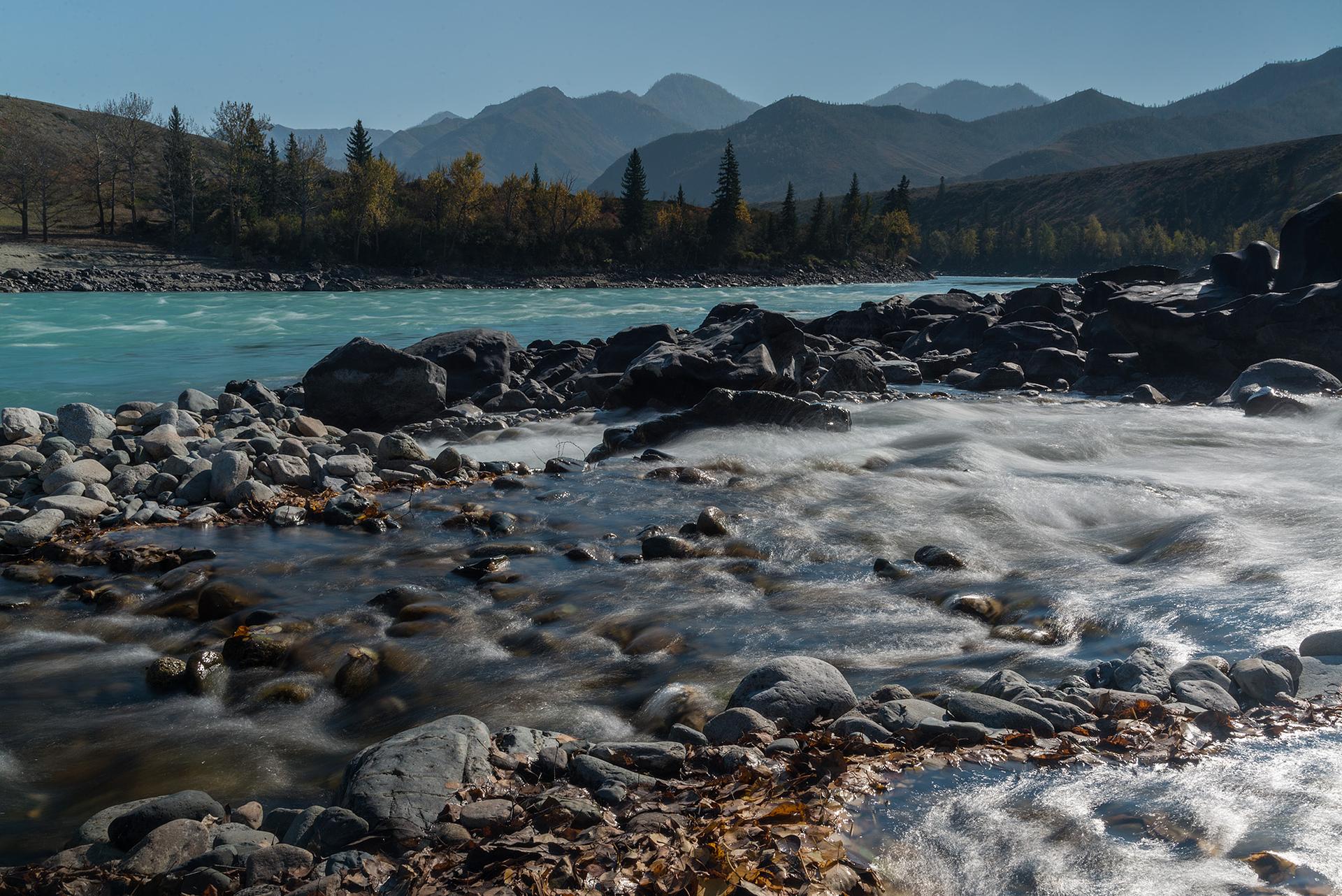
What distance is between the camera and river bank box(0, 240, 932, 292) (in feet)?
193

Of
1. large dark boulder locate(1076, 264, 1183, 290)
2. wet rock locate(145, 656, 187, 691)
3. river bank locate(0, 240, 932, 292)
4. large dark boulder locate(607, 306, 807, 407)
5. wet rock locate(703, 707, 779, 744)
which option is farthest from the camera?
river bank locate(0, 240, 932, 292)

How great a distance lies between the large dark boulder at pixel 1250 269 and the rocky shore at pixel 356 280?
57354 millimetres

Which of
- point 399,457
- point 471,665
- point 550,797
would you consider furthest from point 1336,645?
point 399,457

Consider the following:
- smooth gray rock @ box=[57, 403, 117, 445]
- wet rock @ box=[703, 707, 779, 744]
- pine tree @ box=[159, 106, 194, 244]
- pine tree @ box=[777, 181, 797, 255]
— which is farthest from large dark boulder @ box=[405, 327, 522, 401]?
pine tree @ box=[777, 181, 797, 255]

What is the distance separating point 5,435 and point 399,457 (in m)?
5.04

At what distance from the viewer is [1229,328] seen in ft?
59.6

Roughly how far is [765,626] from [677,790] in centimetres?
263

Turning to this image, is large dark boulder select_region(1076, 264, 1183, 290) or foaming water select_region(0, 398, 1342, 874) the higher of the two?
large dark boulder select_region(1076, 264, 1183, 290)

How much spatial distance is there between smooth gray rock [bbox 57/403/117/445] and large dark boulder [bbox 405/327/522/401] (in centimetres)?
627

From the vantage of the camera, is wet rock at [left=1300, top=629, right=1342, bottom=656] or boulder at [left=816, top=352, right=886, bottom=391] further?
A: boulder at [left=816, top=352, right=886, bottom=391]

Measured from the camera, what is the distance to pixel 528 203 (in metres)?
98.4

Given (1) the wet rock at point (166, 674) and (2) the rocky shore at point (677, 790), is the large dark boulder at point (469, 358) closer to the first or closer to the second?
(1) the wet rock at point (166, 674)

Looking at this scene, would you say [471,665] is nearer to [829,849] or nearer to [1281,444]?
[829,849]

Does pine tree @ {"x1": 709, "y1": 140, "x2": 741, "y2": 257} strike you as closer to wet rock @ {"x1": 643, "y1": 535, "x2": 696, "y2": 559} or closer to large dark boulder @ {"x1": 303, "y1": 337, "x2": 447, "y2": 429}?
large dark boulder @ {"x1": 303, "y1": 337, "x2": 447, "y2": 429}
